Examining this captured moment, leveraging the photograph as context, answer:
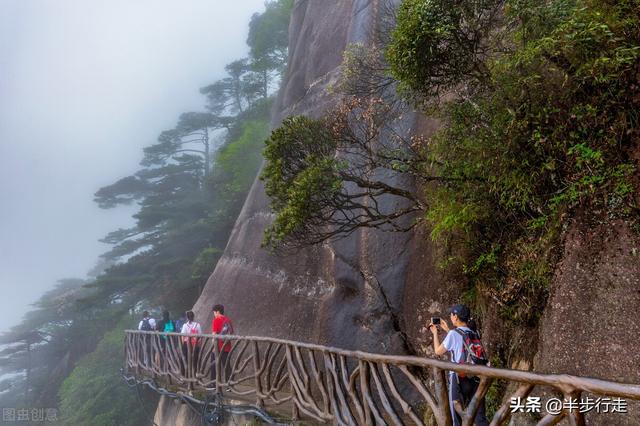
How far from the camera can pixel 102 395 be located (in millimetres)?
18594

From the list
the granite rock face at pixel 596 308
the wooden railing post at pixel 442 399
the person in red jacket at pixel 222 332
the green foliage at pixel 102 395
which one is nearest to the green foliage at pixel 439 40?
the granite rock face at pixel 596 308

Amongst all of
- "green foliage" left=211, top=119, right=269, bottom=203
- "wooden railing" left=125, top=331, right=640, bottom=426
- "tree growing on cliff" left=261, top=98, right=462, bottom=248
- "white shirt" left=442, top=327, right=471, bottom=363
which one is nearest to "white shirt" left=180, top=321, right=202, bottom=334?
"wooden railing" left=125, top=331, right=640, bottom=426

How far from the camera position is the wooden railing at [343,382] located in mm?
2561

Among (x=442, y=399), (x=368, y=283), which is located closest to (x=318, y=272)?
(x=368, y=283)

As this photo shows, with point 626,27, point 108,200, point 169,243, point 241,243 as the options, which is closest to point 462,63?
point 626,27

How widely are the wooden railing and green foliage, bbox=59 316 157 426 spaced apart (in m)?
7.33

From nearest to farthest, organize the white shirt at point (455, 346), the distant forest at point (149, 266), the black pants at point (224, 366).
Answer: the white shirt at point (455, 346) < the black pants at point (224, 366) < the distant forest at point (149, 266)

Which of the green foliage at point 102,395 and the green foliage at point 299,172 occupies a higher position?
the green foliage at point 299,172

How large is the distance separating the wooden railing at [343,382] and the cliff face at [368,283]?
0.59 metres

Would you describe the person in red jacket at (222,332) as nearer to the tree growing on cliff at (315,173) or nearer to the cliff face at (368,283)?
the tree growing on cliff at (315,173)

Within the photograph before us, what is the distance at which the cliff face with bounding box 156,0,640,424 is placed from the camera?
4.19m

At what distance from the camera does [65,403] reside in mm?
19328

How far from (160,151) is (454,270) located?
1162 inches

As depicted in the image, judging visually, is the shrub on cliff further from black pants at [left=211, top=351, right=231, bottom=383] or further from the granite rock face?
black pants at [left=211, top=351, right=231, bottom=383]
